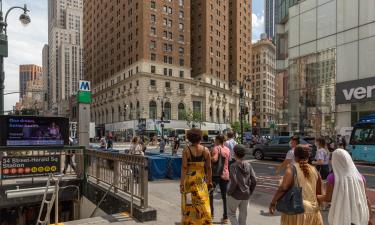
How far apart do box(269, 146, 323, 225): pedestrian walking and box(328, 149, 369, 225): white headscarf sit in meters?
0.26

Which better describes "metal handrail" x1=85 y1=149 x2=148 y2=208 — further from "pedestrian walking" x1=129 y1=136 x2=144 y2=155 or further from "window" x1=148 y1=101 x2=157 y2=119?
"window" x1=148 y1=101 x2=157 y2=119

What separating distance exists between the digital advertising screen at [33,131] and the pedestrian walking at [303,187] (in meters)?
9.13

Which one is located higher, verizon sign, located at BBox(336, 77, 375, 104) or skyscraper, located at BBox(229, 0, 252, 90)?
skyscraper, located at BBox(229, 0, 252, 90)

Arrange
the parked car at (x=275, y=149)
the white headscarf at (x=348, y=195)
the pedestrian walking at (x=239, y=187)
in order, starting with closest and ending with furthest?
the white headscarf at (x=348, y=195) → the pedestrian walking at (x=239, y=187) → the parked car at (x=275, y=149)

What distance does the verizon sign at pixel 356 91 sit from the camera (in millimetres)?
28984

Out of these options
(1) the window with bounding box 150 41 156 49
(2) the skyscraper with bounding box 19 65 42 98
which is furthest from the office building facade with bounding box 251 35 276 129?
(2) the skyscraper with bounding box 19 65 42 98

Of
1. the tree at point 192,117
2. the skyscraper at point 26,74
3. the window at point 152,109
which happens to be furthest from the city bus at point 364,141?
the skyscraper at point 26,74

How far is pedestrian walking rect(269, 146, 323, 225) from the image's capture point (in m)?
4.05

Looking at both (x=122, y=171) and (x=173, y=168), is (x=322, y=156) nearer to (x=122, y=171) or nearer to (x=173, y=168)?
(x=122, y=171)

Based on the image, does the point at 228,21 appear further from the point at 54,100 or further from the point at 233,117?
the point at 54,100

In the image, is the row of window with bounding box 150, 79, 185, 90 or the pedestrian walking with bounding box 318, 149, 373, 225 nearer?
the pedestrian walking with bounding box 318, 149, 373, 225

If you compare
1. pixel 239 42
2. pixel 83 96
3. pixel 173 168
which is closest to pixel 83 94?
pixel 83 96

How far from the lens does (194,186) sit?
5359 millimetres

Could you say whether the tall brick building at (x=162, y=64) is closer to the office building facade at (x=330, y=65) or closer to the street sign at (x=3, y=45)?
the office building facade at (x=330, y=65)
